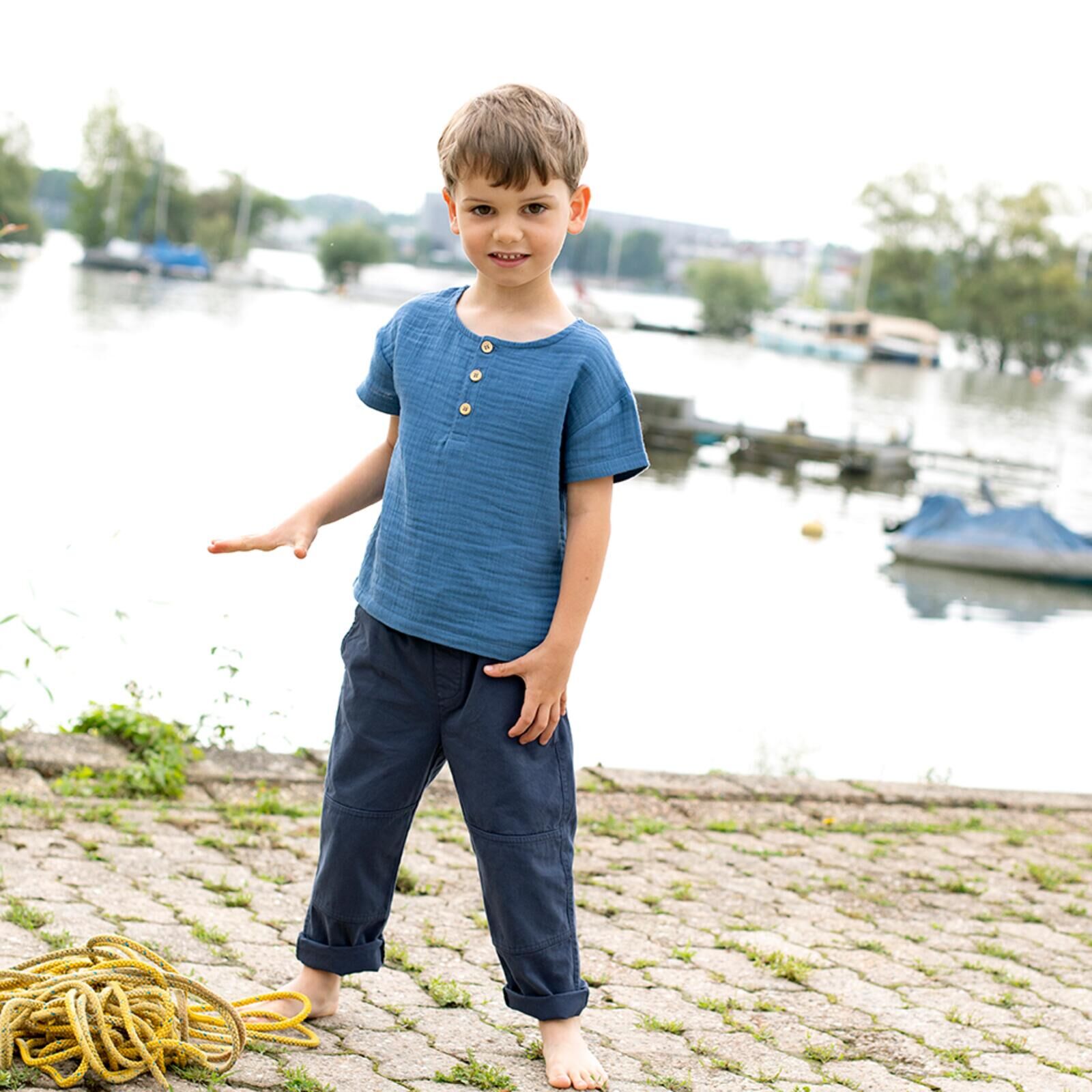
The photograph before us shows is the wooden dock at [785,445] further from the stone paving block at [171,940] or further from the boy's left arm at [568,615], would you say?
the boy's left arm at [568,615]

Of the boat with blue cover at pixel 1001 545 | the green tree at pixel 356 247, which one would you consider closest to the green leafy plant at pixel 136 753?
the boat with blue cover at pixel 1001 545

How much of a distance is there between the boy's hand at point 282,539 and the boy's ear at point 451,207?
0.58 meters

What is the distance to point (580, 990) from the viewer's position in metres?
2.83

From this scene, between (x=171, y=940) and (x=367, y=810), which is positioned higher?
(x=367, y=810)

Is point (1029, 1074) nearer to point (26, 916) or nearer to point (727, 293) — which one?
point (26, 916)

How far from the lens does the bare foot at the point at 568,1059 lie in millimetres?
2795

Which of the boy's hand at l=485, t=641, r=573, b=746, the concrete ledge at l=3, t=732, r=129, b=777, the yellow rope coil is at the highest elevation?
the boy's hand at l=485, t=641, r=573, b=746

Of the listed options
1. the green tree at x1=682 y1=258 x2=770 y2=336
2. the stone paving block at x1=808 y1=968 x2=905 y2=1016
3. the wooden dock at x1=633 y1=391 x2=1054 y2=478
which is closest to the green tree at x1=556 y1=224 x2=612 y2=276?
the green tree at x1=682 y1=258 x2=770 y2=336

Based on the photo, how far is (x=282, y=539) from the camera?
2756mm

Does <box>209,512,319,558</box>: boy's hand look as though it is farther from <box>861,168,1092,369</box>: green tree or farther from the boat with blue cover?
<box>861,168,1092,369</box>: green tree

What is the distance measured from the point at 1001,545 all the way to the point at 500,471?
20984 millimetres

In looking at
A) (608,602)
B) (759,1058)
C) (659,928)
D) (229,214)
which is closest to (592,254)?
(229,214)

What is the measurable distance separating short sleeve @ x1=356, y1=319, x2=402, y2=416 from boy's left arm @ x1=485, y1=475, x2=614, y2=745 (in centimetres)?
41

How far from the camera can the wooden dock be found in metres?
35.8
